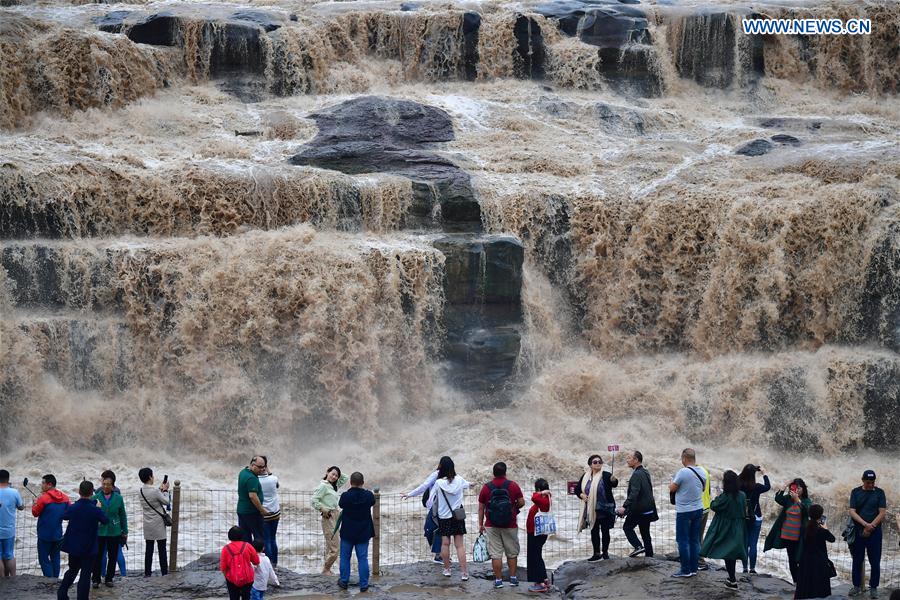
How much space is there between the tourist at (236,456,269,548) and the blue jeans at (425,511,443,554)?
1.72m

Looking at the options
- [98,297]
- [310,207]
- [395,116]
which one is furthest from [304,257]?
[395,116]

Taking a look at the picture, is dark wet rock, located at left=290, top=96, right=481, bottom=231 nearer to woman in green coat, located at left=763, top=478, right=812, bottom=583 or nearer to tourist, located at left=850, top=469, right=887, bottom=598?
woman in green coat, located at left=763, top=478, right=812, bottom=583

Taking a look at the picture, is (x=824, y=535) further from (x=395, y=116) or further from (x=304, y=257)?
(x=395, y=116)

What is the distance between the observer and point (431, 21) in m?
29.5

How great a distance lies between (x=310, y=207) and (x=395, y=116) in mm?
5124

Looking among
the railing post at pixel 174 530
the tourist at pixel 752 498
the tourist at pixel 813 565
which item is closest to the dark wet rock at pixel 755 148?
the tourist at pixel 752 498

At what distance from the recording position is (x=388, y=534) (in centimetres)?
1570

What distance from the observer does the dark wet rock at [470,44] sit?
2941cm

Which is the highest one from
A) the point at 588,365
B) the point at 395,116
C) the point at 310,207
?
the point at 395,116

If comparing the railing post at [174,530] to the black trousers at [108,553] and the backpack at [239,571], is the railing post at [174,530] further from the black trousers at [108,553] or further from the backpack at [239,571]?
the backpack at [239,571]

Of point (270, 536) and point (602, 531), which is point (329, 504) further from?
point (602, 531)

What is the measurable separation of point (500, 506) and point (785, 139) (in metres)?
16.2

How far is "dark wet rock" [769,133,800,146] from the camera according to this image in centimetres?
2480

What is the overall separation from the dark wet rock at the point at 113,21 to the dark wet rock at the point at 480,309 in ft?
37.7
